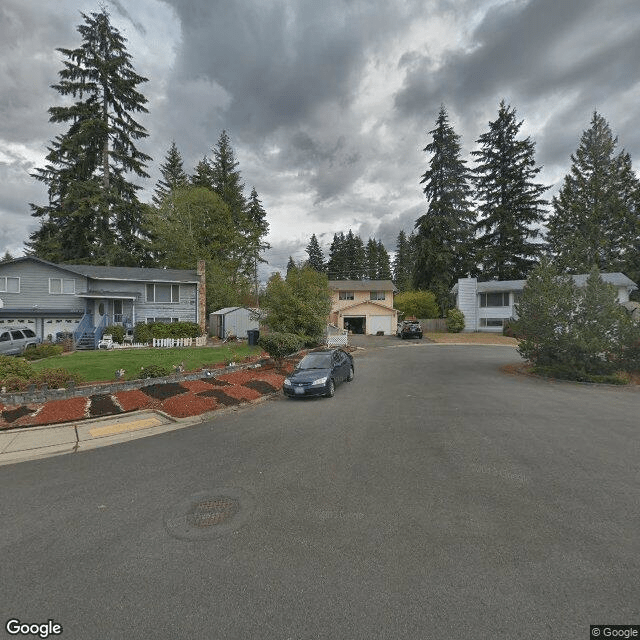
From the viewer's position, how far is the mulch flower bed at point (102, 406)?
8969mm

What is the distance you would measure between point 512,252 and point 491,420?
43952 millimetres

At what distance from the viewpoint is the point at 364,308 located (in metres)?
41.6

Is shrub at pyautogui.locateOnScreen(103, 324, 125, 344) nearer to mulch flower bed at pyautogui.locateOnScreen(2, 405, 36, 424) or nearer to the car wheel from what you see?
mulch flower bed at pyautogui.locateOnScreen(2, 405, 36, 424)

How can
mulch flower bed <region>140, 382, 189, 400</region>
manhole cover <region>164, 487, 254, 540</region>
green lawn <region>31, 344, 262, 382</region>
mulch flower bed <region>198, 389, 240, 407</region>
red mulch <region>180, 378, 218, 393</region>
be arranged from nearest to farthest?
manhole cover <region>164, 487, 254, 540</region> < mulch flower bed <region>198, 389, 240, 407</region> < mulch flower bed <region>140, 382, 189, 400</region> < red mulch <region>180, 378, 218, 393</region> < green lawn <region>31, 344, 262, 382</region>

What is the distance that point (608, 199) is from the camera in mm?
41219

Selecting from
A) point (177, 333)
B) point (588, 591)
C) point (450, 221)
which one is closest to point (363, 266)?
point (450, 221)

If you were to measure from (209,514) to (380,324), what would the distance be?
3838 centimetres

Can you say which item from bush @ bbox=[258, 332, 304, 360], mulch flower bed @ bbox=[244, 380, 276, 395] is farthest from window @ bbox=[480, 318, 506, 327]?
mulch flower bed @ bbox=[244, 380, 276, 395]

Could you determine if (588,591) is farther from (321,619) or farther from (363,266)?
(363,266)

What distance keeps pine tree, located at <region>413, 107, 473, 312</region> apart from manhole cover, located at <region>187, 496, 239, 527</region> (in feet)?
148

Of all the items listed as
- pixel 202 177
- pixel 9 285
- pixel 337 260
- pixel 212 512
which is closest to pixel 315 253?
pixel 337 260

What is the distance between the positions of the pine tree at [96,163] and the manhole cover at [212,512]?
36767 millimetres

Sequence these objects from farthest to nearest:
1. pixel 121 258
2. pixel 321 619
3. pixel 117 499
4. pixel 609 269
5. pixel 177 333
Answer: pixel 609 269
pixel 121 258
pixel 177 333
pixel 117 499
pixel 321 619

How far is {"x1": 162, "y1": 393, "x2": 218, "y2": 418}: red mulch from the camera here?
906cm
